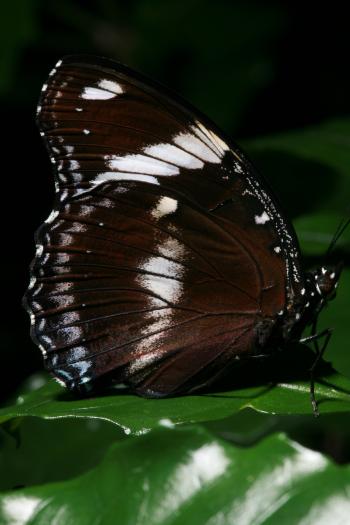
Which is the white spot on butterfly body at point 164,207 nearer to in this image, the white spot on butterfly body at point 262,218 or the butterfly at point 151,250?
the butterfly at point 151,250

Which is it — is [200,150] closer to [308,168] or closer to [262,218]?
[262,218]

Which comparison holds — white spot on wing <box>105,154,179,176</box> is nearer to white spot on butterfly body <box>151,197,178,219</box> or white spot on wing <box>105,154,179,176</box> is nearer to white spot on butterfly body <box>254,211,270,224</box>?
white spot on butterfly body <box>151,197,178,219</box>

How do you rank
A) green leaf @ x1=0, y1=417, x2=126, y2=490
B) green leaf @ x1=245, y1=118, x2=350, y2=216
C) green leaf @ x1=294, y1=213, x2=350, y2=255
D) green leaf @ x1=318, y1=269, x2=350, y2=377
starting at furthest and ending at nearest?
green leaf @ x1=245, y1=118, x2=350, y2=216, green leaf @ x1=0, y1=417, x2=126, y2=490, green leaf @ x1=294, y1=213, x2=350, y2=255, green leaf @ x1=318, y1=269, x2=350, y2=377

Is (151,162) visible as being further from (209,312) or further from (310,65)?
(310,65)

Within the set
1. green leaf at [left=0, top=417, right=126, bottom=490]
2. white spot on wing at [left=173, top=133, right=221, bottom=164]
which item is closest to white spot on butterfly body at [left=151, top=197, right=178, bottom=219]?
white spot on wing at [left=173, top=133, right=221, bottom=164]

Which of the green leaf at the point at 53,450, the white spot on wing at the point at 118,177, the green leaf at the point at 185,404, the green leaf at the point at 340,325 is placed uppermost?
the white spot on wing at the point at 118,177

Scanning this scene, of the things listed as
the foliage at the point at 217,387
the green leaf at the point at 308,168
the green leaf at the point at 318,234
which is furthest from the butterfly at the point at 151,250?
the green leaf at the point at 308,168

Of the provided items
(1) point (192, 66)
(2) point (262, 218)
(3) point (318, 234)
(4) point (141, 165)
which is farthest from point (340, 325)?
(1) point (192, 66)
